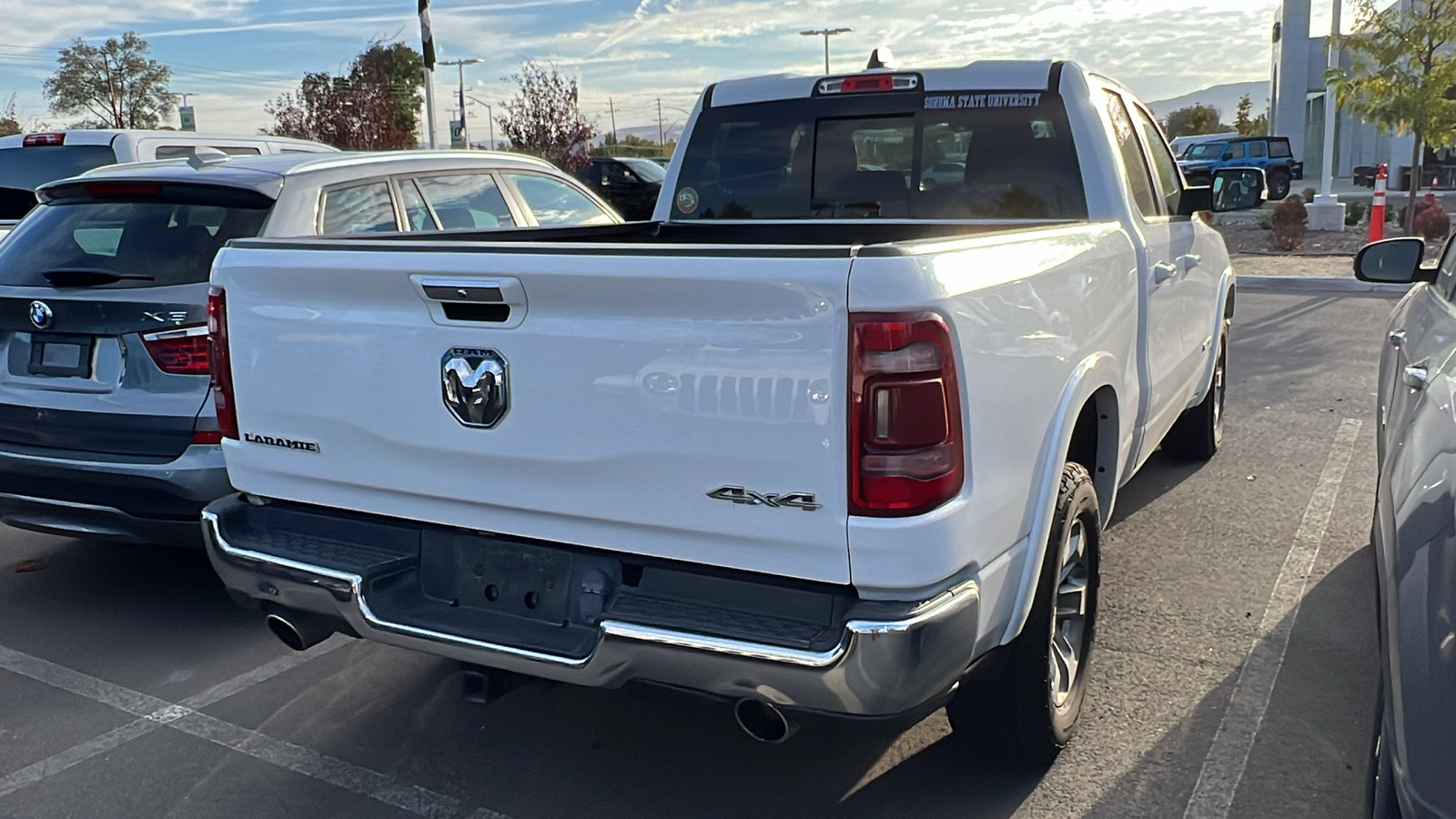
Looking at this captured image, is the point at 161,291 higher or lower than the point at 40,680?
higher

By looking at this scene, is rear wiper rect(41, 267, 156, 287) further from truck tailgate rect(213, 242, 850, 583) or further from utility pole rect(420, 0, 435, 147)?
utility pole rect(420, 0, 435, 147)

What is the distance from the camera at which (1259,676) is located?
12.7 ft

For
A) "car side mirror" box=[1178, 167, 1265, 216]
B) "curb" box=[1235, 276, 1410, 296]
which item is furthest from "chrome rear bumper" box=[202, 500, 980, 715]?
"curb" box=[1235, 276, 1410, 296]

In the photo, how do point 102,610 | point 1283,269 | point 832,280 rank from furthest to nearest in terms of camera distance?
point 1283,269, point 102,610, point 832,280

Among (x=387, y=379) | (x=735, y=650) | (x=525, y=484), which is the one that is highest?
(x=387, y=379)

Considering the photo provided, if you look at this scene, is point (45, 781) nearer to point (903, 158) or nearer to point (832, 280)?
point (832, 280)

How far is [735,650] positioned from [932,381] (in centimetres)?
69

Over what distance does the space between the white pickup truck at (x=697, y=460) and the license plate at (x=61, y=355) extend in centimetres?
156

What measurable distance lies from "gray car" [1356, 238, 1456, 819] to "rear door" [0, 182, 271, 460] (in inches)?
150

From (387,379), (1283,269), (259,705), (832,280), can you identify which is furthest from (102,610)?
(1283,269)

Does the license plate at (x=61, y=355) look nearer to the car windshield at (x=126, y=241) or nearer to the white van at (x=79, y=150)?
the car windshield at (x=126, y=241)

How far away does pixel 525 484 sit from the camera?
2.75 metres

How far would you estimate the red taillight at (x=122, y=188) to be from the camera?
189 inches

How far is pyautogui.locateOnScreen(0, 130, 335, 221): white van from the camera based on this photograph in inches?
309
